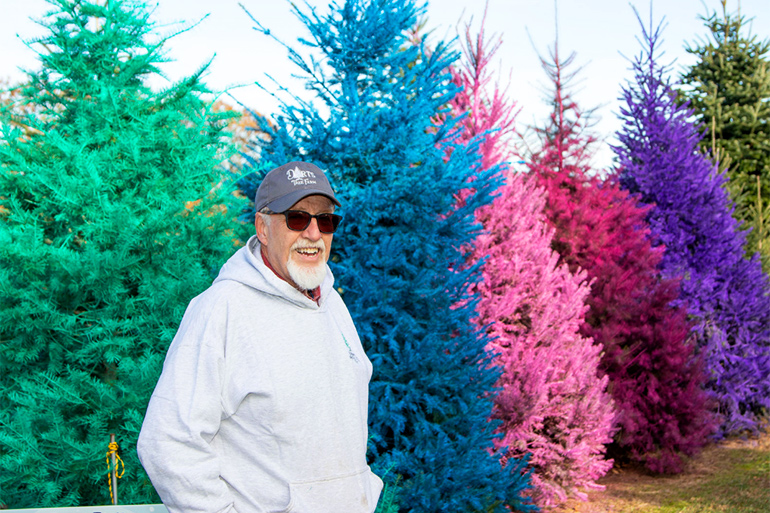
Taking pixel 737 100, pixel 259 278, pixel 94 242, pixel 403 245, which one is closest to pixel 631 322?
pixel 403 245

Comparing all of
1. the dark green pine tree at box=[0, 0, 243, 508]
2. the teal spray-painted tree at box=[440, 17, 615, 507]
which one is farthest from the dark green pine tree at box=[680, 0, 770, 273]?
the dark green pine tree at box=[0, 0, 243, 508]

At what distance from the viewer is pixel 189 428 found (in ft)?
6.79

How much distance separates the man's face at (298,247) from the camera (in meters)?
2.51

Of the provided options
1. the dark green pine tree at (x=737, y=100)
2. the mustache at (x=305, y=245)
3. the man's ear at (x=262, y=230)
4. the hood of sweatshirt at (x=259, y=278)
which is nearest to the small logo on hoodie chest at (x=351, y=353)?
the hood of sweatshirt at (x=259, y=278)

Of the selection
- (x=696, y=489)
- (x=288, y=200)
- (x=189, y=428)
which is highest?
(x=288, y=200)

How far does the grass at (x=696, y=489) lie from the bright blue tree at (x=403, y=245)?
2.42 m

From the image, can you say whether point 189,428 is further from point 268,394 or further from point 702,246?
point 702,246

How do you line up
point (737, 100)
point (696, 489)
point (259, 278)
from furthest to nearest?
point (737, 100) < point (696, 489) < point (259, 278)

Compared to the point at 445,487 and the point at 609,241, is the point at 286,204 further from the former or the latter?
the point at 609,241

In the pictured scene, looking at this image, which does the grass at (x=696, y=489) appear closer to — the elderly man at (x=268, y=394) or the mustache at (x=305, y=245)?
the elderly man at (x=268, y=394)

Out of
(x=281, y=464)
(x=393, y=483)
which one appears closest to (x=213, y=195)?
(x=393, y=483)

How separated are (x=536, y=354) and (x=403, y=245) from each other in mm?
2601

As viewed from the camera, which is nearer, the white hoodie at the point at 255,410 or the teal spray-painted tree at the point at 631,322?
the white hoodie at the point at 255,410

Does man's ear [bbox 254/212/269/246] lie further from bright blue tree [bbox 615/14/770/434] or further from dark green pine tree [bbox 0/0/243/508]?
bright blue tree [bbox 615/14/770/434]
